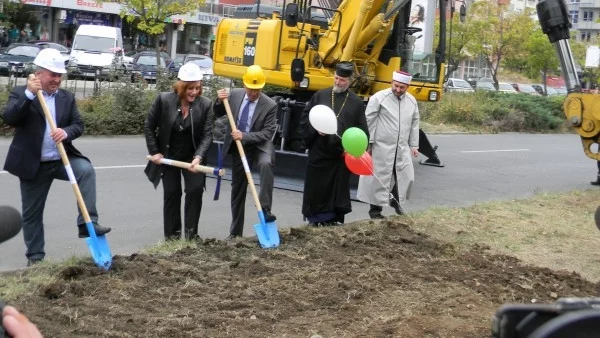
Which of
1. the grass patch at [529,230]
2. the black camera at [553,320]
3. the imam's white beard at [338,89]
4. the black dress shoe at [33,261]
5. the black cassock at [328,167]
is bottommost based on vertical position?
the black dress shoe at [33,261]

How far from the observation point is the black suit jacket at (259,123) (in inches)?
344

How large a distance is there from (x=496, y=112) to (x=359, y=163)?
807 inches

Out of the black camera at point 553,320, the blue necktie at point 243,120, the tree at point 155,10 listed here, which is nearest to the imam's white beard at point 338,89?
the blue necktie at point 243,120

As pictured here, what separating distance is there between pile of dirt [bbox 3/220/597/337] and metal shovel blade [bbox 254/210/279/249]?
4.8 inches

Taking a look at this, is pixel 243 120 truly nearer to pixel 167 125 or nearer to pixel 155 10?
pixel 167 125

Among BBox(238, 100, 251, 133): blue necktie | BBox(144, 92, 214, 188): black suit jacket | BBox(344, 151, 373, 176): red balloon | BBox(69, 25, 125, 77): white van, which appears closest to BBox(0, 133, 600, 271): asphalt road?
BBox(144, 92, 214, 188): black suit jacket

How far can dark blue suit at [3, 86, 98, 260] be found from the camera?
23.8ft

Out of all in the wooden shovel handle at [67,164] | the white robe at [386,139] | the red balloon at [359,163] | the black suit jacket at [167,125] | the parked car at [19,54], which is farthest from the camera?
the parked car at [19,54]

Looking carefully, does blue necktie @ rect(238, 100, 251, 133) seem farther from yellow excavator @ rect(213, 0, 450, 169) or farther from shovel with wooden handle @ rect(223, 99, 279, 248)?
yellow excavator @ rect(213, 0, 450, 169)

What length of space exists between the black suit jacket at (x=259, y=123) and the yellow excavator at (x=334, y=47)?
3.84 meters

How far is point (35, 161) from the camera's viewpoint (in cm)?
731

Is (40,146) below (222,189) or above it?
above

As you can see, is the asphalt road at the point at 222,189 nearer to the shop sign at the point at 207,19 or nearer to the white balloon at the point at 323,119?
the white balloon at the point at 323,119

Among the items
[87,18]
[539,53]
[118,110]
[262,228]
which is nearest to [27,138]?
[262,228]
